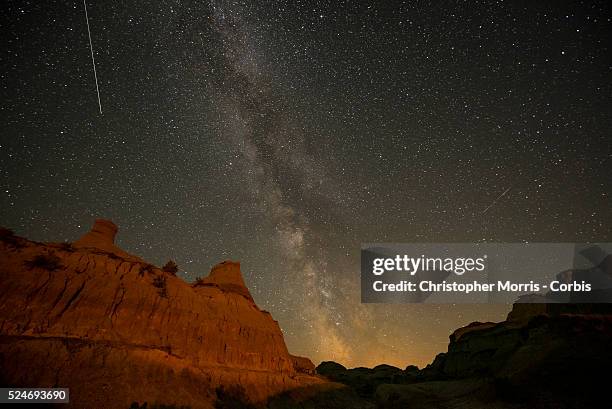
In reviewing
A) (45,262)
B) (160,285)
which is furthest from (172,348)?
(45,262)

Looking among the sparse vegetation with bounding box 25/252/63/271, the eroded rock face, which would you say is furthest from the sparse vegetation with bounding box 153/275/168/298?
the sparse vegetation with bounding box 25/252/63/271

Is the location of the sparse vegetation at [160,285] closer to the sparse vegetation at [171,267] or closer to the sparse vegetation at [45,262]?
the sparse vegetation at [171,267]

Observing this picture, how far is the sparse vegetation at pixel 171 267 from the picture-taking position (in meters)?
28.8

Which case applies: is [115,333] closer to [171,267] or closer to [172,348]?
[172,348]

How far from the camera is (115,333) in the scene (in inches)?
795

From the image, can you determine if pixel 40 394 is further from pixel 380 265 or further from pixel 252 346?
pixel 380 265

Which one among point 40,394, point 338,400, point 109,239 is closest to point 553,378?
point 338,400

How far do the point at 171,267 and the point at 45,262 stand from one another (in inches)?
408

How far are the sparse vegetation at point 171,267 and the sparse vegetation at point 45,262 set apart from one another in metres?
9.03

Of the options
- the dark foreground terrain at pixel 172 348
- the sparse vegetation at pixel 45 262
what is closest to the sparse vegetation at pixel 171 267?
the dark foreground terrain at pixel 172 348

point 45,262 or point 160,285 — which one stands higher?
point 45,262

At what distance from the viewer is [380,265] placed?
78.3ft

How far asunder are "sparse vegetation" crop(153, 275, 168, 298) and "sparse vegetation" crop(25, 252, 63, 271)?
659 centimetres

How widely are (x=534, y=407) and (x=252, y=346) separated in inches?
858
